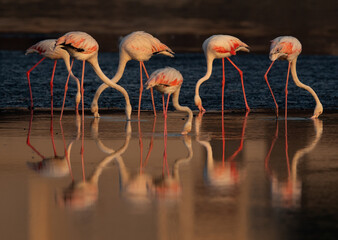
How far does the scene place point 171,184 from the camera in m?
7.08

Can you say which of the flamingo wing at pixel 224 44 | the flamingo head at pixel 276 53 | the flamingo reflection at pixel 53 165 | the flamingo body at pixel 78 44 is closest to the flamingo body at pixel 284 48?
the flamingo head at pixel 276 53

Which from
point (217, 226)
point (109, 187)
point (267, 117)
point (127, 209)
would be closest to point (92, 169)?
point (109, 187)

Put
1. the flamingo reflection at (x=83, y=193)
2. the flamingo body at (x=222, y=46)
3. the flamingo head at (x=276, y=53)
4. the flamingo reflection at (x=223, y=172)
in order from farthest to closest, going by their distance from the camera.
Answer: the flamingo body at (x=222, y=46) < the flamingo head at (x=276, y=53) < the flamingo reflection at (x=223, y=172) < the flamingo reflection at (x=83, y=193)

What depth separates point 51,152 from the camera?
29.6ft

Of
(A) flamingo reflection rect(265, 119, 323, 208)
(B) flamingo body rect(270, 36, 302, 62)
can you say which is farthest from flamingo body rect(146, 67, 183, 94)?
(B) flamingo body rect(270, 36, 302, 62)

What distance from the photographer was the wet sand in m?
5.54

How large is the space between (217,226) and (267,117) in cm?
846

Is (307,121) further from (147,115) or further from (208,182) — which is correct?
(208,182)

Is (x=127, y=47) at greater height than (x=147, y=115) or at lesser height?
greater

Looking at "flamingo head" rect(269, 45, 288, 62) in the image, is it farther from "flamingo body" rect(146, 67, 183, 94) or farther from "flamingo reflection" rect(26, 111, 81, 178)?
"flamingo reflection" rect(26, 111, 81, 178)

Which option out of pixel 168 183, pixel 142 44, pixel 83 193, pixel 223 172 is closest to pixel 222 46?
pixel 142 44

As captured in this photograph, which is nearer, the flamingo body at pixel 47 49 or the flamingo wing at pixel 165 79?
the flamingo wing at pixel 165 79

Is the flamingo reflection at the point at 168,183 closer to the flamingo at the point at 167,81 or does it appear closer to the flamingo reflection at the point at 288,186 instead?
the flamingo reflection at the point at 288,186

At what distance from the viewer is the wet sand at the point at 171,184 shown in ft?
18.2
